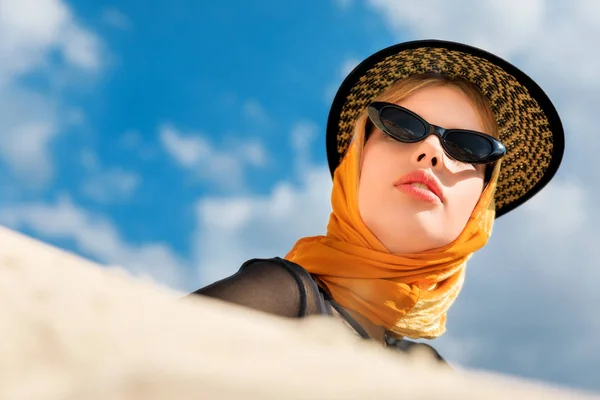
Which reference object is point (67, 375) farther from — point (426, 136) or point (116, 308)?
point (426, 136)

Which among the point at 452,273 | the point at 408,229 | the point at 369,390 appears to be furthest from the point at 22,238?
the point at 452,273

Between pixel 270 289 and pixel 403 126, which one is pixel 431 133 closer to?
pixel 403 126

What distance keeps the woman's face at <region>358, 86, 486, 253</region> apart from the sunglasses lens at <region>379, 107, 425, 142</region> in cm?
3

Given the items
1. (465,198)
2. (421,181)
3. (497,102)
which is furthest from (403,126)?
(497,102)

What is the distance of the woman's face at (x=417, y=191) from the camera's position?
2.01m

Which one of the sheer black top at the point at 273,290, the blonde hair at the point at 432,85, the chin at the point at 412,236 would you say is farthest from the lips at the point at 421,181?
the sheer black top at the point at 273,290

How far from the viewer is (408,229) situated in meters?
2.00

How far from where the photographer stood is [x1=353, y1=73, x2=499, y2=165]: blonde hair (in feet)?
7.47

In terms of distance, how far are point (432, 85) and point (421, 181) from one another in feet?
1.53

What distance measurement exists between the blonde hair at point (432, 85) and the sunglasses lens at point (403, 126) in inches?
6.3

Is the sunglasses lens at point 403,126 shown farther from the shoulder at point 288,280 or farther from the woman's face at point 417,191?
the shoulder at point 288,280

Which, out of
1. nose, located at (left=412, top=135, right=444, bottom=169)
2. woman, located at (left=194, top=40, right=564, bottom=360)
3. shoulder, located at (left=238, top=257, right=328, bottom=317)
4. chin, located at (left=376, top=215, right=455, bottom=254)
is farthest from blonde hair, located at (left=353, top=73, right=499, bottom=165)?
shoulder, located at (left=238, top=257, right=328, bottom=317)

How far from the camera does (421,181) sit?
6.60 ft

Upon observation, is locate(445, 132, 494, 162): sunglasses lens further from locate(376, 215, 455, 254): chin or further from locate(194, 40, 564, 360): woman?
locate(376, 215, 455, 254): chin
